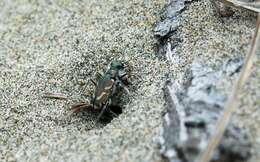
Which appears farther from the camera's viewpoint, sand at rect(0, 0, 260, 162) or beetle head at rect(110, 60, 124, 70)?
beetle head at rect(110, 60, 124, 70)

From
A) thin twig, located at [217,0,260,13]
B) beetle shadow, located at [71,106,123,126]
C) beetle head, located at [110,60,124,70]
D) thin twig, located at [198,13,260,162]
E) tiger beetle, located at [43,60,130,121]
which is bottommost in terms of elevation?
beetle shadow, located at [71,106,123,126]

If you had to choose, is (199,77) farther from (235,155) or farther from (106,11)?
(106,11)

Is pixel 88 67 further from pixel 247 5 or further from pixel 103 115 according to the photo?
pixel 247 5

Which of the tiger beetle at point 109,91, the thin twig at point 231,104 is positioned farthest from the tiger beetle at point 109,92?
the thin twig at point 231,104

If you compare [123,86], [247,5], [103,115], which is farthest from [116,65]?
[247,5]

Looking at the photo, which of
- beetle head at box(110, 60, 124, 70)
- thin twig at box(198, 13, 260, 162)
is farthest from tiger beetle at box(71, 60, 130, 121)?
thin twig at box(198, 13, 260, 162)

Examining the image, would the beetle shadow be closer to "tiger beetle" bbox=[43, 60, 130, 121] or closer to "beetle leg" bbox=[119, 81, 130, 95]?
"tiger beetle" bbox=[43, 60, 130, 121]

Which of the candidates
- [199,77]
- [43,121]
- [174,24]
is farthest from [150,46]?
[43,121]

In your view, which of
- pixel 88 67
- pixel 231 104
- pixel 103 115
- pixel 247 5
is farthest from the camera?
pixel 88 67
